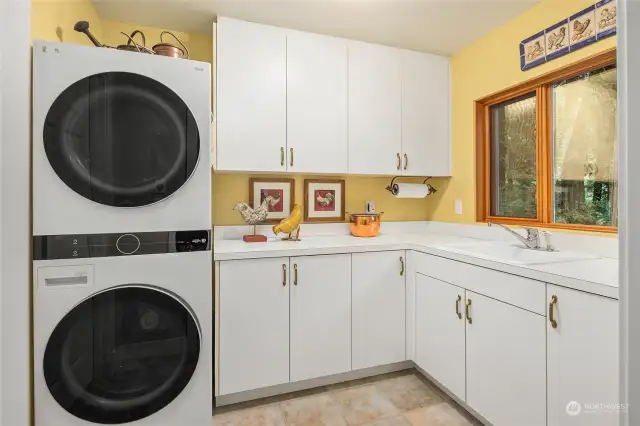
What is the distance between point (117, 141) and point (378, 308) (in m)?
1.73

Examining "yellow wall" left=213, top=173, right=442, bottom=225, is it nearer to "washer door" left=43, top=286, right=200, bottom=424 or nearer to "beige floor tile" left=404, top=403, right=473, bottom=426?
"washer door" left=43, top=286, right=200, bottom=424

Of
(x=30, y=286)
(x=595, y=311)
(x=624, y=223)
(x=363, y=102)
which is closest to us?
(x=624, y=223)

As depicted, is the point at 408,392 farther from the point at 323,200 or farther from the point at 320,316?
the point at 323,200

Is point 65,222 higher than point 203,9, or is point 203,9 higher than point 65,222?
point 203,9

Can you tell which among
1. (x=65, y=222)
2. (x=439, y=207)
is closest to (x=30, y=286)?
(x=65, y=222)

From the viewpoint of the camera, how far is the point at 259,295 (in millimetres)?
1910

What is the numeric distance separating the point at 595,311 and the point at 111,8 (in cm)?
295

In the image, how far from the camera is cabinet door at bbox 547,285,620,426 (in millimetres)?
1142

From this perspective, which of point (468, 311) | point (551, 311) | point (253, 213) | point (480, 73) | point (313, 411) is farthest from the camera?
point (480, 73)

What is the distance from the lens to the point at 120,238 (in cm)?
138

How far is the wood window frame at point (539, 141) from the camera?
6.07 feet

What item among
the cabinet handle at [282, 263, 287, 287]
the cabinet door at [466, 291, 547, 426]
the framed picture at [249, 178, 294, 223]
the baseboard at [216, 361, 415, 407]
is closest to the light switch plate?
the cabinet door at [466, 291, 547, 426]

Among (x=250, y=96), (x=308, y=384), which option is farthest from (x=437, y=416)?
(x=250, y=96)

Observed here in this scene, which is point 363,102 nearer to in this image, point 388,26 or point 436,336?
point 388,26
